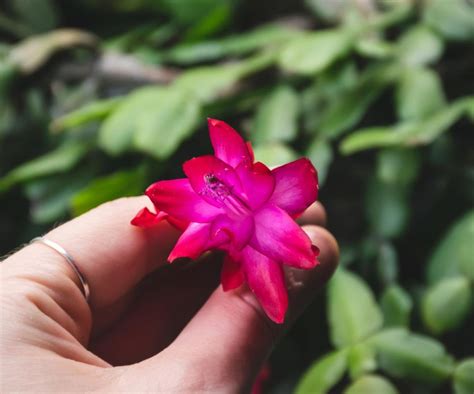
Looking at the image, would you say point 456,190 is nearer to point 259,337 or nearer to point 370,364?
point 370,364

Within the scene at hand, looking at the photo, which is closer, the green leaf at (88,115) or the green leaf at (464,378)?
the green leaf at (464,378)

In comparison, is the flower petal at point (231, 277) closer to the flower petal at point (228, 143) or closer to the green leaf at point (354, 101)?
the flower petal at point (228, 143)

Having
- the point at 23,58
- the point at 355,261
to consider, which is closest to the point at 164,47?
the point at 23,58

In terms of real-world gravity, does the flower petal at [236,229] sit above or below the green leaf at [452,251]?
above

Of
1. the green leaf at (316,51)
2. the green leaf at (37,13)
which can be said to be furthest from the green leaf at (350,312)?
the green leaf at (37,13)

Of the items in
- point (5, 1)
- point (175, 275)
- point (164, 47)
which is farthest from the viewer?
point (5, 1)

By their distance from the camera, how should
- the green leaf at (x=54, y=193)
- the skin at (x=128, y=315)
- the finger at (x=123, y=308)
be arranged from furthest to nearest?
the green leaf at (x=54, y=193), the finger at (x=123, y=308), the skin at (x=128, y=315)
